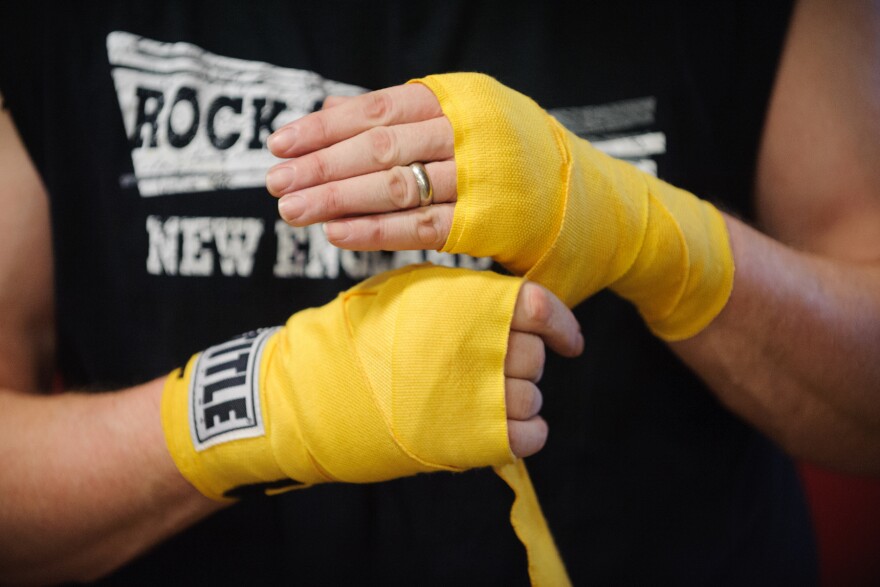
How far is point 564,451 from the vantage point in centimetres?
80

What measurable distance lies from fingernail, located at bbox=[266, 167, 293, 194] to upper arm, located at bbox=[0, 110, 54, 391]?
1.46 ft

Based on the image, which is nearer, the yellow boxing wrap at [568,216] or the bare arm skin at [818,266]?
the yellow boxing wrap at [568,216]

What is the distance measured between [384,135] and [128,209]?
1.40 ft

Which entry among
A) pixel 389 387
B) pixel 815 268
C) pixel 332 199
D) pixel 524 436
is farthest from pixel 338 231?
pixel 815 268

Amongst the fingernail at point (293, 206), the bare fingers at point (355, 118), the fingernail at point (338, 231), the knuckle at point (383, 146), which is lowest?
the fingernail at point (338, 231)

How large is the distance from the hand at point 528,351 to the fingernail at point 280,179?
0.75ft

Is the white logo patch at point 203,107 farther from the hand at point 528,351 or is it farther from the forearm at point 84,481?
the hand at point 528,351

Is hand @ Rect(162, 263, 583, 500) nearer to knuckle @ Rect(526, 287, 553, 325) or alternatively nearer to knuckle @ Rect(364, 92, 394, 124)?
knuckle @ Rect(526, 287, 553, 325)

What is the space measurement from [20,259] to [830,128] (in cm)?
99

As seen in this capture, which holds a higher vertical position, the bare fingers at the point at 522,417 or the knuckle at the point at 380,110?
the knuckle at the point at 380,110

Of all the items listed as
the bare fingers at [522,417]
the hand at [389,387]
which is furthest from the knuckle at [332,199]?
the bare fingers at [522,417]

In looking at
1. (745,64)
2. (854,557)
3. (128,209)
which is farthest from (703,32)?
(854,557)

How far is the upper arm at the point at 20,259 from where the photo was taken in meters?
0.76

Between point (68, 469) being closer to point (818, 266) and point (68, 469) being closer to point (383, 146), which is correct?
point (383, 146)
